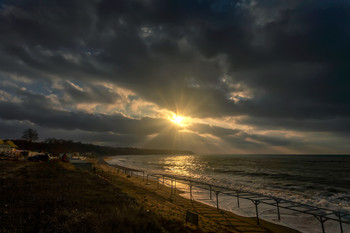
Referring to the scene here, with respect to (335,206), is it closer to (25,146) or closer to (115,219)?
(115,219)

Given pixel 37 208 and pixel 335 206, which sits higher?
pixel 37 208

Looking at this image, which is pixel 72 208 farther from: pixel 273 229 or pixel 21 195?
pixel 273 229

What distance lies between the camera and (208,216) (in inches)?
525

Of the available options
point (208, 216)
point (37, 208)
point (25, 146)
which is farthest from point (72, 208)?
point (25, 146)

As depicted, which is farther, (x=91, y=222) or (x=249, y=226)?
(x=249, y=226)

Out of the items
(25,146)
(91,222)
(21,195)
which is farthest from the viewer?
(25,146)

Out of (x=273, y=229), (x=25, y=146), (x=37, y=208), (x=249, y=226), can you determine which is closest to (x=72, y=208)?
(x=37, y=208)

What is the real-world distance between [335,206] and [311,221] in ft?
26.2

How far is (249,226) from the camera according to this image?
11906 mm

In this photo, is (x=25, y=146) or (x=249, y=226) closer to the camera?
(x=249, y=226)

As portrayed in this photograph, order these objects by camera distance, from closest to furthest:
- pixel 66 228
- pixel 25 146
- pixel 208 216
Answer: pixel 66 228
pixel 208 216
pixel 25 146

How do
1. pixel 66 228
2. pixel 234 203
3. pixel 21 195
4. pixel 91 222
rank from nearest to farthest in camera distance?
pixel 66 228
pixel 91 222
pixel 21 195
pixel 234 203

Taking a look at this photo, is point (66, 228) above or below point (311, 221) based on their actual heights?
above

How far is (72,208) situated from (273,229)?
12.6 metres
